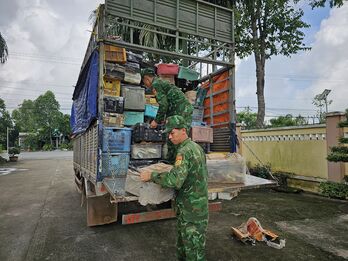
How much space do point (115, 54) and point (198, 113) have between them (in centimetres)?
230

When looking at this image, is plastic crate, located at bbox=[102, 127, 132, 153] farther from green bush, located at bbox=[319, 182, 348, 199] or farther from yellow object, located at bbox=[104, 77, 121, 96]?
green bush, located at bbox=[319, 182, 348, 199]

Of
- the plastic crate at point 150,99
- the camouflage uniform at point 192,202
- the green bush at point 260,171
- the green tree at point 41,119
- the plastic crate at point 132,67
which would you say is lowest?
the green bush at point 260,171

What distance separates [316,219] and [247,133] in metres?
5.04

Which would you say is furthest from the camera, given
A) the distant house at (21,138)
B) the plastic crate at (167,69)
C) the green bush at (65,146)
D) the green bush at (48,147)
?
the distant house at (21,138)

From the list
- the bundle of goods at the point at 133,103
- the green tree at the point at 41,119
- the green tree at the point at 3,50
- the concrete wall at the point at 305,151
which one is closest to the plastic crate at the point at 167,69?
the bundle of goods at the point at 133,103

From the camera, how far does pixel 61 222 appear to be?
463cm

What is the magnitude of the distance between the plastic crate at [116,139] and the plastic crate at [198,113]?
6.75ft

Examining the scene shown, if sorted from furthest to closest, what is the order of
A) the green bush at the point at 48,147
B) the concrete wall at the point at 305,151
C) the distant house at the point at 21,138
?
the distant house at the point at 21,138
the green bush at the point at 48,147
the concrete wall at the point at 305,151

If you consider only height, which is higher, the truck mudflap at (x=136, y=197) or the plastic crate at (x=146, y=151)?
the plastic crate at (x=146, y=151)

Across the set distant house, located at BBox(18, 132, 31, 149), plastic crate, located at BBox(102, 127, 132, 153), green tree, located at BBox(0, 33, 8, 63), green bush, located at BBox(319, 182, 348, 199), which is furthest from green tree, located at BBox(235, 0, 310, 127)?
distant house, located at BBox(18, 132, 31, 149)

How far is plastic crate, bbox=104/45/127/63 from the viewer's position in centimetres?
393

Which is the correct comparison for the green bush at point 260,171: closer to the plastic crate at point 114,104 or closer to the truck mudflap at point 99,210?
the truck mudflap at point 99,210

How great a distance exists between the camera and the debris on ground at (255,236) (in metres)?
3.43

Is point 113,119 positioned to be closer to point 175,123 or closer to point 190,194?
point 175,123
